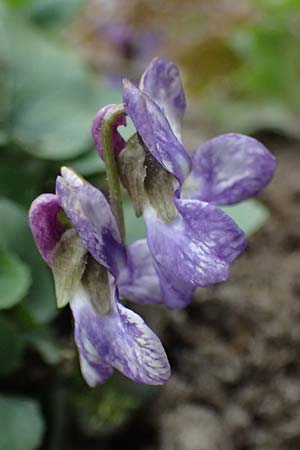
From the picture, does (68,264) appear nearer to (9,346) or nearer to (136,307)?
(9,346)

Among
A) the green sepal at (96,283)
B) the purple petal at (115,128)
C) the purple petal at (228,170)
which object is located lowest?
the green sepal at (96,283)

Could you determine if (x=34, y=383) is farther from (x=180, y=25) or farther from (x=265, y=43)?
(x=180, y=25)

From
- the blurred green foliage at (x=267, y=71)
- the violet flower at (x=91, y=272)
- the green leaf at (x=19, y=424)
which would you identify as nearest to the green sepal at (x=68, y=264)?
the violet flower at (x=91, y=272)

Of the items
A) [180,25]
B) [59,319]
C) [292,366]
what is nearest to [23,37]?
[59,319]

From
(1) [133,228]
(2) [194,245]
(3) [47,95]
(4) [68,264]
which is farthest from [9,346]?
(3) [47,95]

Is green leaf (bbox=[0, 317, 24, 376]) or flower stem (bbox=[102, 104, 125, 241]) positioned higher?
flower stem (bbox=[102, 104, 125, 241])

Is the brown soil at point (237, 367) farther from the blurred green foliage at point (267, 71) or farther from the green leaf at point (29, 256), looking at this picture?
the blurred green foliage at point (267, 71)

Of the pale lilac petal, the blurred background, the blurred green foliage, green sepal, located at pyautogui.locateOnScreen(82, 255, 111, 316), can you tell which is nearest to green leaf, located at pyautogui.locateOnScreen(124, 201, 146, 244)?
the blurred background

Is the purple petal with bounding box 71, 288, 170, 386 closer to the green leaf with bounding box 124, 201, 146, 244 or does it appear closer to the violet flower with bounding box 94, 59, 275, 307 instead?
the violet flower with bounding box 94, 59, 275, 307
